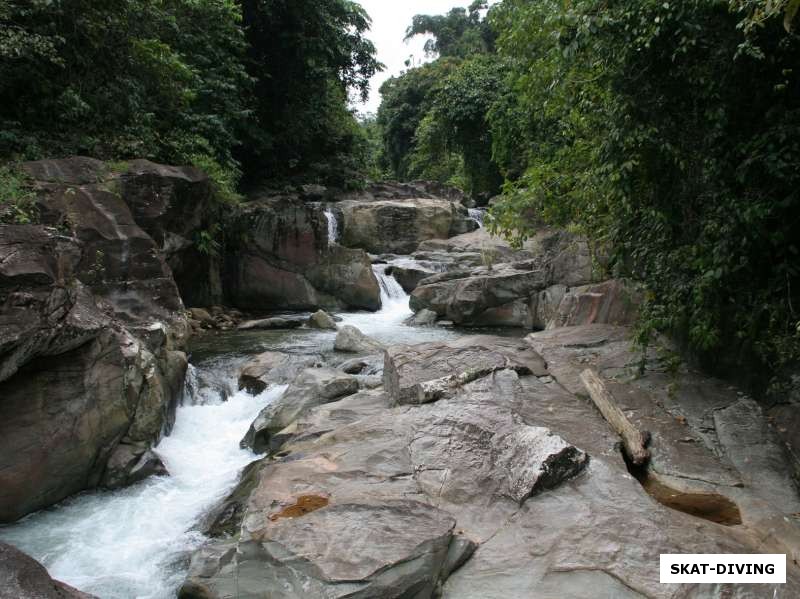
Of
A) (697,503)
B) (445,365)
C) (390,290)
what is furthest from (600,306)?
(390,290)

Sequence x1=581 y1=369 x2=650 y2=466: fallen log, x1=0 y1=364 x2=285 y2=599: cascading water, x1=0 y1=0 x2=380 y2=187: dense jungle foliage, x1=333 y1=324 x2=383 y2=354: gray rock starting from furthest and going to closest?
x1=333 y1=324 x2=383 y2=354: gray rock, x1=0 y1=0 x2=380 y2=187: dense jungle foliage, x1=0 y1=364 x2=285 y2=599: cascading water, x1=581 y1=369 x2=650 y2=466: fallen log

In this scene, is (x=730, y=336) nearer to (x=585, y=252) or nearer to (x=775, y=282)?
(x=775, y=282)

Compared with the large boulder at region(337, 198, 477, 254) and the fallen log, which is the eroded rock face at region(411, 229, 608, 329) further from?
the large boulder at region(337, 198, 477, 254)

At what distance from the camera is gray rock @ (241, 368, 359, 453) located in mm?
6719

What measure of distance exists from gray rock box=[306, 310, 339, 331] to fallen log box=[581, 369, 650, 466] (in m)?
7.38

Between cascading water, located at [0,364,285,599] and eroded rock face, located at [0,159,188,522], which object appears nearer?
cascading water, located at [0,364,285,599]

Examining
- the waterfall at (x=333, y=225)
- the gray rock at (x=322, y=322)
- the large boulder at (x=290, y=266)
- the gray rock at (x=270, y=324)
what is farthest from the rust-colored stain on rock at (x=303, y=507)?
the waterfall at (x=333, y=225)

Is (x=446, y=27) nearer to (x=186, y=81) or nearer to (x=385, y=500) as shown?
(x=186, y=81)

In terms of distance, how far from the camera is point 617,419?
495 cm

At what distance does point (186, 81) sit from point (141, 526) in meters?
10.7

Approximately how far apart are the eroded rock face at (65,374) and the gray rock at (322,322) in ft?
15.1

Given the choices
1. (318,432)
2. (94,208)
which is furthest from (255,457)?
(94,208)

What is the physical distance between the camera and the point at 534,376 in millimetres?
6133

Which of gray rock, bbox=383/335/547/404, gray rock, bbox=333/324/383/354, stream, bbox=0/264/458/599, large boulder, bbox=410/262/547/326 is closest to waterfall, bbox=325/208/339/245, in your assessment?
large boulder, bbox=410/262/547/326
